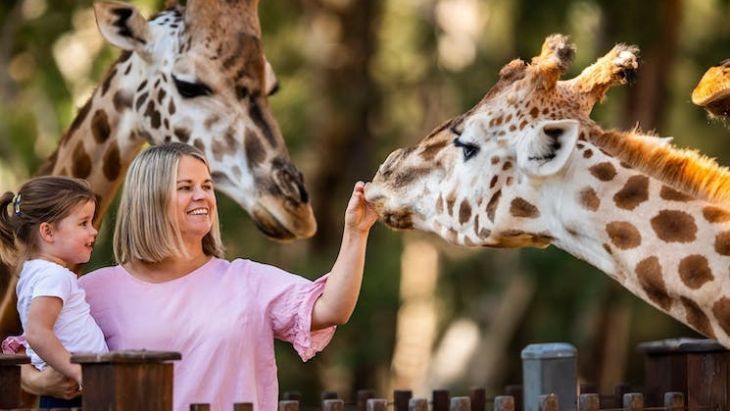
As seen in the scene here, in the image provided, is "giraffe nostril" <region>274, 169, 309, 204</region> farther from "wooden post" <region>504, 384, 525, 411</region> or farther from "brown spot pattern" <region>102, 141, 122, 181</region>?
"wooden post" <region>504, 384, 525, 411</region>

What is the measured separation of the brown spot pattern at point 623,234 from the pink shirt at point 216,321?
103cm

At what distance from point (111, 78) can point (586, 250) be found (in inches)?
132

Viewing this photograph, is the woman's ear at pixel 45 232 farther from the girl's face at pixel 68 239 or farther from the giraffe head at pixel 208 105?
the giraffe head at pixel 208 105

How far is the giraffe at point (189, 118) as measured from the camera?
7.95m

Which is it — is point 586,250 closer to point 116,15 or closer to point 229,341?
point 229,341

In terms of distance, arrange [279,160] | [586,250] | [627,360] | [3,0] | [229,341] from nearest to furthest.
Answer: [229,341]
[586,250]
[279,160]
[3,0]
[627,360]

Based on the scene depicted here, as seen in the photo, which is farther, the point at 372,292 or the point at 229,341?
the point at 372,292

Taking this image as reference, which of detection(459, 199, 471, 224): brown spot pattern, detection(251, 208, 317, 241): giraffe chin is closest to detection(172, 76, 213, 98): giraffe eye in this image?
detection(251, 208, 317, 241): giraffe chin

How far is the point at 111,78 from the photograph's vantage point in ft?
26.8

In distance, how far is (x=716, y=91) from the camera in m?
5.81

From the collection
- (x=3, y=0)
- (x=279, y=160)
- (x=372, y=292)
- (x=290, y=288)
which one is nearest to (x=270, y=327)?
(x=290, y=288)

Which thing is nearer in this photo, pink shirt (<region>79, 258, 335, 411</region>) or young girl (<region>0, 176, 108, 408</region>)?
young girl (<region>0, 176, 108, 408</region>)

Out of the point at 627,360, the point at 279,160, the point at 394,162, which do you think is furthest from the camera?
the point at 627,360

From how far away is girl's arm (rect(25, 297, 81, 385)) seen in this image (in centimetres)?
505
